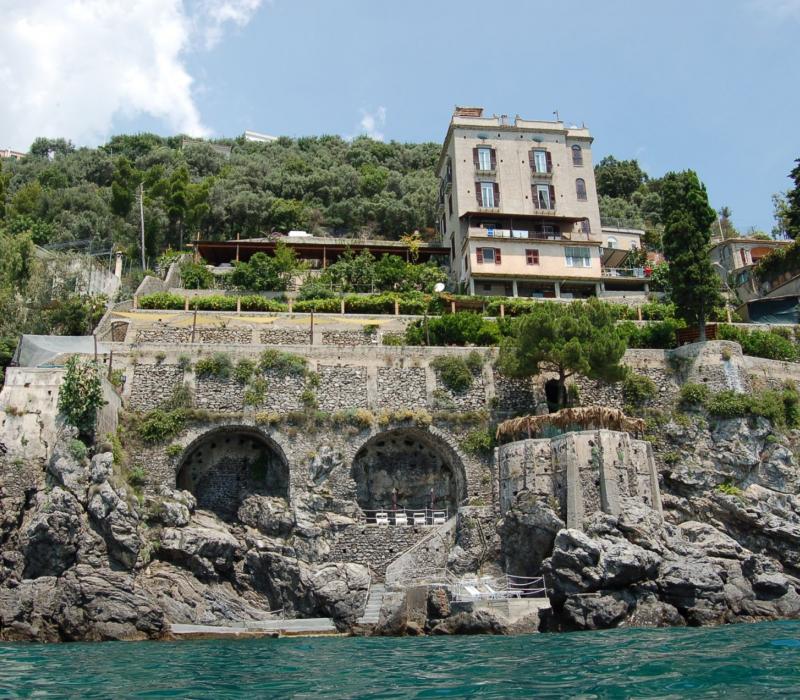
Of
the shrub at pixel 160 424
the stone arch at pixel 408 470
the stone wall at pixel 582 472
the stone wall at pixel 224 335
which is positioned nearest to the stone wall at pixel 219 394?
the shrub at pixel 160 424

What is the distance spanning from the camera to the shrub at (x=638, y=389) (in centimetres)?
3547

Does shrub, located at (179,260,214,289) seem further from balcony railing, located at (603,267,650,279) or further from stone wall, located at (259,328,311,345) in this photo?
balcony railing, located at (603,267,650,279)

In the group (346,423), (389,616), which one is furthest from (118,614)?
(346,423)

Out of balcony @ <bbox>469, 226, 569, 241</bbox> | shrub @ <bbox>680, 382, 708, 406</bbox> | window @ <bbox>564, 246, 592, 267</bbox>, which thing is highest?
balcony @ <bbox>469, 226, 569, 241</bbox>

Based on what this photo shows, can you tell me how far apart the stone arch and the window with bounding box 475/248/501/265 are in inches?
692

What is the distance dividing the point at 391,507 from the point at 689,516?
11659 mm

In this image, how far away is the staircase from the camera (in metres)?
27.7

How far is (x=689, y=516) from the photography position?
3170 cm

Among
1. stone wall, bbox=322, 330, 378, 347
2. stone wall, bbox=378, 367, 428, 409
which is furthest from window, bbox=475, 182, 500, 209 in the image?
stone wall, bbox=378, 367, 428, 409

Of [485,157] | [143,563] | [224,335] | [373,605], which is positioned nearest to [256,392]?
[224,335]

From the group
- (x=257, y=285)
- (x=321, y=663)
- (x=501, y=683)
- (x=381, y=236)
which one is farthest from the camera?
(x=381, y=236)

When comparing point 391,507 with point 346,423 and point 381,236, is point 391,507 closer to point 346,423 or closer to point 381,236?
point 346,423

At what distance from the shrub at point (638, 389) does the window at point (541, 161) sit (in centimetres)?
2166

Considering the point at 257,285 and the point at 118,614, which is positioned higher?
the point at 257,285
